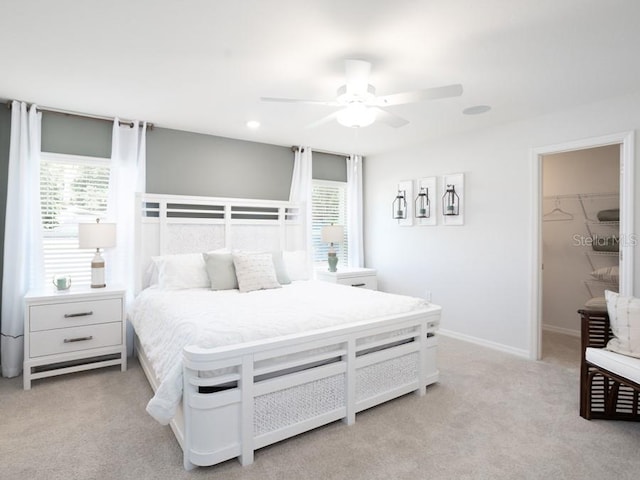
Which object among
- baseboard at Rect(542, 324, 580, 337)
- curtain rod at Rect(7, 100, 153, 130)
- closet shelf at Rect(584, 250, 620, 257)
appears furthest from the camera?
baseboard at Rect(542, 324, 580, 337)

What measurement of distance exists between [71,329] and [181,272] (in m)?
1.01

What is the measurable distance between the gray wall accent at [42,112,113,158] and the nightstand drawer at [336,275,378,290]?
3066 mm

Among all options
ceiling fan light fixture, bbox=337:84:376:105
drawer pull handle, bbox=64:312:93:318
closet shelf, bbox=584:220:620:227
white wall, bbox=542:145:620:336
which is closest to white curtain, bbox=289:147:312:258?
ceiling fan light fixture, bbox=337:84:376:105

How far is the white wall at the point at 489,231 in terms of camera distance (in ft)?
11.8

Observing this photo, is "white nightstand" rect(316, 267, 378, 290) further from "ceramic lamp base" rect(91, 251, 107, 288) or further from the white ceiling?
"ceramic lamp base" rect(91, 251, 107, 288)

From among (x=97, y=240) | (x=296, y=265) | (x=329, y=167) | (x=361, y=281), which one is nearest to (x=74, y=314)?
(x=97, y=240)

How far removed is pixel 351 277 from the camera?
4.93 metres

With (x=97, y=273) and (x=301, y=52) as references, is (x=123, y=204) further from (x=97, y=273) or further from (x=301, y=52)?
(x=301, y=52)

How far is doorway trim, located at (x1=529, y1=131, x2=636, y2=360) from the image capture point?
312cm

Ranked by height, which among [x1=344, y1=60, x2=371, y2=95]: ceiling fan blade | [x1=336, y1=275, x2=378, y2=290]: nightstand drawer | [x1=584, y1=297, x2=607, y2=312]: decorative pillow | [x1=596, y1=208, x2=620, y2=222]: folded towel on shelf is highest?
[x1=344, y1=60, x2=371, y2=95]: ceiling fan blade

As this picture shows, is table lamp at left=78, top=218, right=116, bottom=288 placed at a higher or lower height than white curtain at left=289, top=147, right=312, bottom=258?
lower

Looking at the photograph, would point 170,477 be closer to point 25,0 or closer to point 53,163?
point 25,0

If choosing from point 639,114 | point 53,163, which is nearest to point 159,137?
point 53,163

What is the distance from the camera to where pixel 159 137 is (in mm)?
4148
